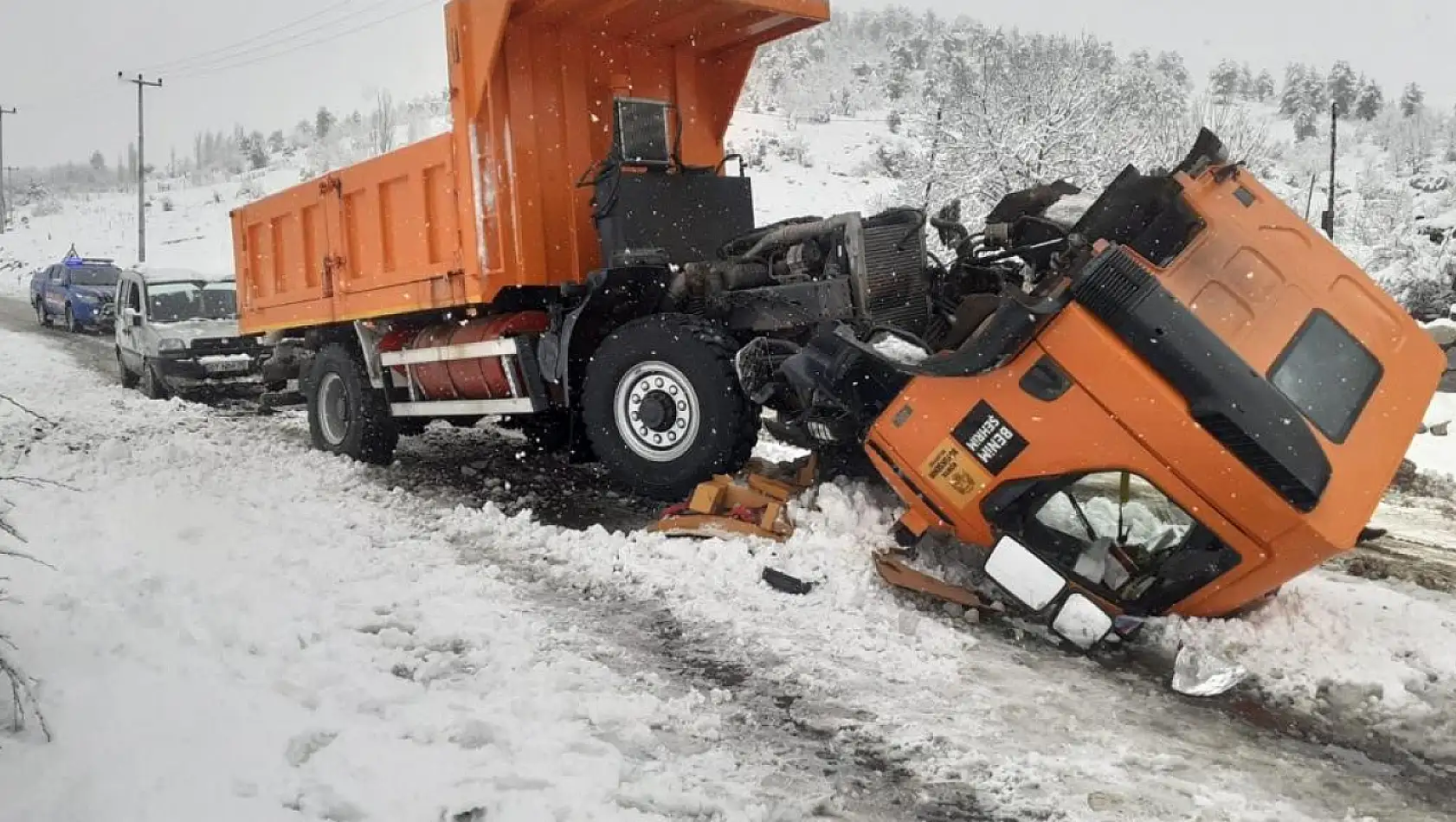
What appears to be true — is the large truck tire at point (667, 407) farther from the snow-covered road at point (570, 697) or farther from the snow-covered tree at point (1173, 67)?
the snow-covered tree at point (1173, 67)

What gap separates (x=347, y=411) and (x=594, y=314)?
2929 mm

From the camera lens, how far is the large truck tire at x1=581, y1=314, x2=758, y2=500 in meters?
5.38

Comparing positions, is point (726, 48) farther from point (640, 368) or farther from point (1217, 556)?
point (1217, 556)

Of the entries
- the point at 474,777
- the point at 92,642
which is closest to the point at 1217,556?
the point at 474,777

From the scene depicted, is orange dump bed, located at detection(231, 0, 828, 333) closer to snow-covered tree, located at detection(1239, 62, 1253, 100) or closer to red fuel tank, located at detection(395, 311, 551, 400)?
red fuel tank, located at detection(395, 311, 551, 400)

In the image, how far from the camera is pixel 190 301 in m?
12.7

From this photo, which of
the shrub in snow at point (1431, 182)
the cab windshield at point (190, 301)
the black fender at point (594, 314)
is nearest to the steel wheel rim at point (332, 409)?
the black fender at point (594, 314)

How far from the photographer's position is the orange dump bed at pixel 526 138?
247 inches

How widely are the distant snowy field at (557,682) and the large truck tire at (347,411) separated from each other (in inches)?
84.6

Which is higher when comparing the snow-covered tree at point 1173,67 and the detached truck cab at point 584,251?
the snow-covered tree at point 1173,67

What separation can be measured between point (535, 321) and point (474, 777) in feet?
14.4

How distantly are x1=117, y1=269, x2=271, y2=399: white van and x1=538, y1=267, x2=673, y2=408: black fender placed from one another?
602 cm

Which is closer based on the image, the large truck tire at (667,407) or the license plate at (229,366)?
the large truck tire at (667,407)

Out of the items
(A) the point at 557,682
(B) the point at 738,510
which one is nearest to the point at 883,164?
(B) the point at 738,510
